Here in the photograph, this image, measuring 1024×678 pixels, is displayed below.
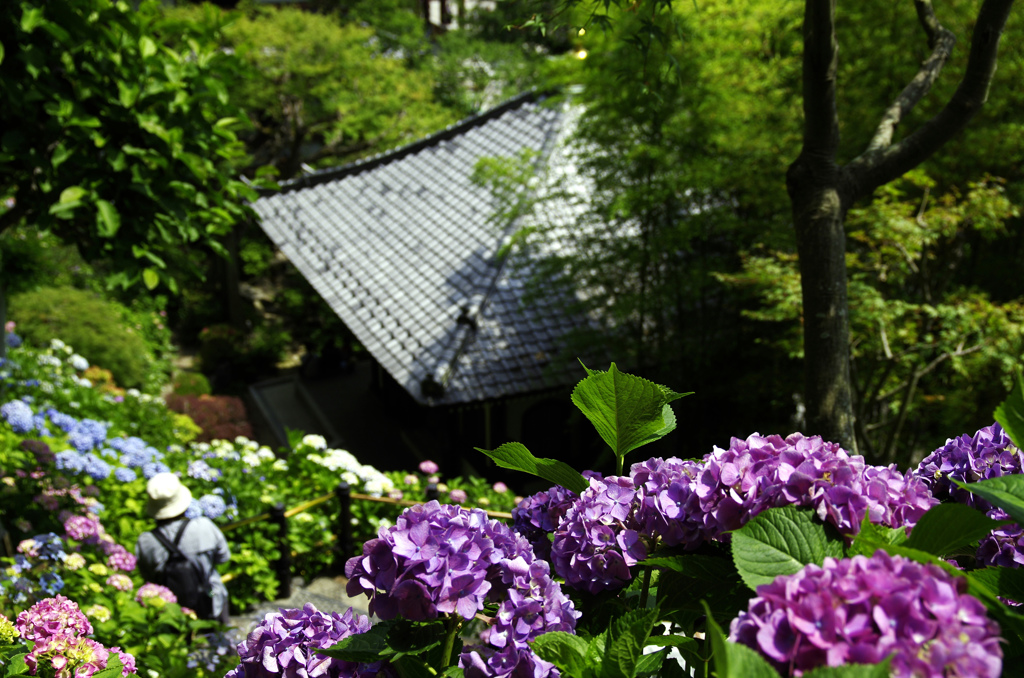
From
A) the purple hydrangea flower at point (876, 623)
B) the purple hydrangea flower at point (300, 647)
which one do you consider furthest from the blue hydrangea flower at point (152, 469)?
the purple hydrangea flower at point (876, 623)

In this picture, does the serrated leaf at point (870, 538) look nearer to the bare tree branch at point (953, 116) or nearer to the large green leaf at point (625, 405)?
the large green leaf at point (625, 405)

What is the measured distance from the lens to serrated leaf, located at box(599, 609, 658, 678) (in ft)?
2.44

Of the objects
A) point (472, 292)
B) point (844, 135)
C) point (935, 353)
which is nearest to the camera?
point (935, 353)

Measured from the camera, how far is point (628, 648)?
748 millimetres

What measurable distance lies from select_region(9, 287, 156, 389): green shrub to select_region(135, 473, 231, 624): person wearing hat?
25.2ft

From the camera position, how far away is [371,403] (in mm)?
12633

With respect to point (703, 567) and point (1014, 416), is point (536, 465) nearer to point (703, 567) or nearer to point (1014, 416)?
point (703, 567)

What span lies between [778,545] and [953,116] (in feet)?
10.1

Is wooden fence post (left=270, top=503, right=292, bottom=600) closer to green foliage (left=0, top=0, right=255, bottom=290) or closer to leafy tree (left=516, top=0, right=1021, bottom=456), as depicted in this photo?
green foliage (left=0, top=0, right=255, bottom=290)

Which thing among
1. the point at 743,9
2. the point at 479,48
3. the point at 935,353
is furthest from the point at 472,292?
the point at 479,48

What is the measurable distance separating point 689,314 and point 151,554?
5.19 m

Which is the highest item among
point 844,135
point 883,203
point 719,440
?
point 844,135

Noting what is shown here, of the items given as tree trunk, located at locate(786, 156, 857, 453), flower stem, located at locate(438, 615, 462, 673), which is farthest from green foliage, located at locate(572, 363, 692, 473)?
tree trunk, located at locate(786, 156, 857, 453)

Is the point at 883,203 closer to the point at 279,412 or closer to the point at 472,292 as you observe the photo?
the point at 472,292
